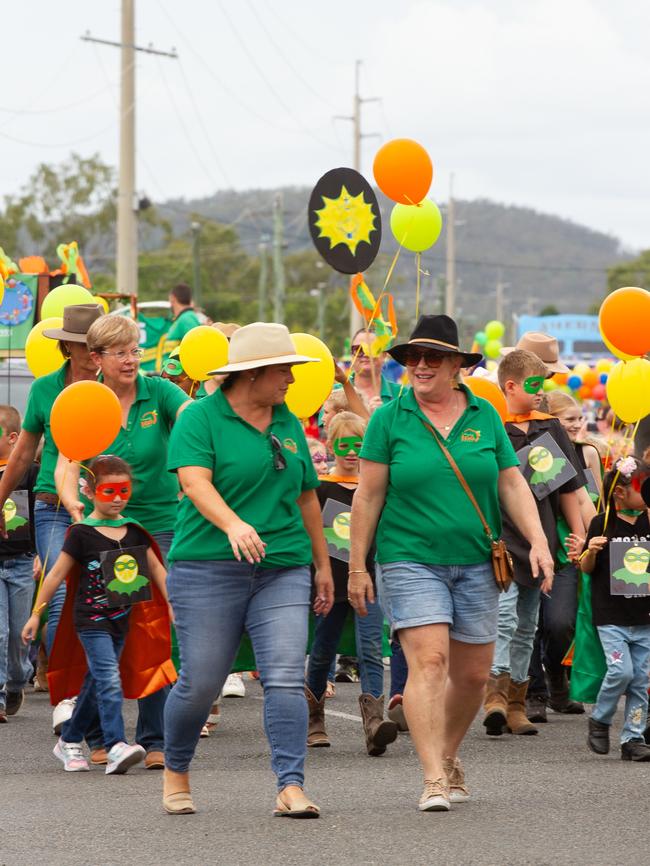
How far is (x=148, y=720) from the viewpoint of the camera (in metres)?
7.86

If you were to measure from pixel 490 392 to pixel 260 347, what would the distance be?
3242mm

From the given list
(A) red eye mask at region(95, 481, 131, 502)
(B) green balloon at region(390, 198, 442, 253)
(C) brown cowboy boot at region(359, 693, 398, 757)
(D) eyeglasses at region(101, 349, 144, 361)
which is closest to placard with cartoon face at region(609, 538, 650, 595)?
(C) brown cowboy boot at region(359, 693, 398, 757)

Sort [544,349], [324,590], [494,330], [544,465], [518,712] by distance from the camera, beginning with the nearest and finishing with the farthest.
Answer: [324,590] → [518,712] → [544,465] → [544,349] → [494,330]

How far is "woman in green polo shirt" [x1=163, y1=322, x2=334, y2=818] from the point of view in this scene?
6305mm

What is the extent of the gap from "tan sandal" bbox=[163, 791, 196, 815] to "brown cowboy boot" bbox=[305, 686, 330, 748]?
2038 mm

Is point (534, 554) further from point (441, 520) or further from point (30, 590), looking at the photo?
point (30, 590)

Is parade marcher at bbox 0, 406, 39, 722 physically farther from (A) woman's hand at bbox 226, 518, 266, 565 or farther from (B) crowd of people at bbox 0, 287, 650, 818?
(A) woman's hand at bbox 226, 518, 266, 565

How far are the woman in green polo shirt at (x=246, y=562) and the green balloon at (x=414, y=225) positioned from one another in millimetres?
4319

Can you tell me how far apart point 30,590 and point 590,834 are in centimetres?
450

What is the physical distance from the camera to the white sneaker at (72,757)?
25.5ft

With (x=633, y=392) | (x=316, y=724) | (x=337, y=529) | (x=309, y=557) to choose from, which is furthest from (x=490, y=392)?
(x=309, y=557)

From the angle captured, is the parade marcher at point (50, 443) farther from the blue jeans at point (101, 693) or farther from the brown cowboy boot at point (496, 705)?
the brown cowboy boot at point (496, 705)

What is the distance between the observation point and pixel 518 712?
29.7ft

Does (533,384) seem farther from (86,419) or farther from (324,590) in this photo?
(324,590)
